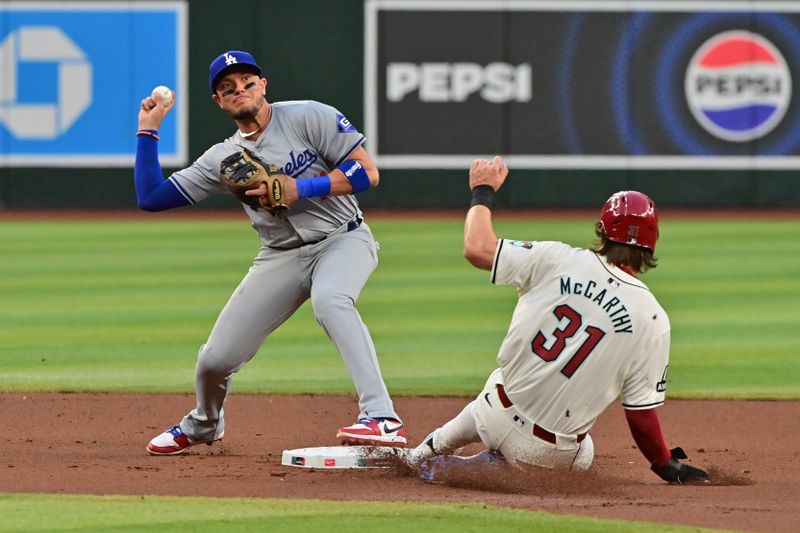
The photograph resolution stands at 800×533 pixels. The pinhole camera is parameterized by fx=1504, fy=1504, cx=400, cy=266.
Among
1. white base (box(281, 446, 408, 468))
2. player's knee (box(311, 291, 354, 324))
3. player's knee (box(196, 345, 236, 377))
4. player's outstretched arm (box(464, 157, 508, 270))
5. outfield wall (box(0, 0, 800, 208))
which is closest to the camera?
Result: player's outstretched arm (box(464, 157, 508, 270))

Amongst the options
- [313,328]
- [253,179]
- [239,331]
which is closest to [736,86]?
[313,328]

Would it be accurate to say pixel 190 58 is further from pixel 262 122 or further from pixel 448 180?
pixel 262 122

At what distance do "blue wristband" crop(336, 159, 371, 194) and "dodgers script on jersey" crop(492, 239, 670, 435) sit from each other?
40.1 inches

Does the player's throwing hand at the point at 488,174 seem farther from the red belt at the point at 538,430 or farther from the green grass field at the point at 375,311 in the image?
the green grass field at the point at 375,311

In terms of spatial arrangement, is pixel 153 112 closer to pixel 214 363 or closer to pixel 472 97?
pixel 214 363

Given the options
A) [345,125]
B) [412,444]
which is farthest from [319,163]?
[412,444]

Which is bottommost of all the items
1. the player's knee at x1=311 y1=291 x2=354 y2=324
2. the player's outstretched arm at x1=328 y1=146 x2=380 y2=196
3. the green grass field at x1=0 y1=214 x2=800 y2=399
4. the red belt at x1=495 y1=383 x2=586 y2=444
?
the green grass field at x1=0 y1=214 x2=800 y2=399

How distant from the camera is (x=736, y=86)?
2117cm

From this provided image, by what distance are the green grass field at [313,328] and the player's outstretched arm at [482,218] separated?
92cm

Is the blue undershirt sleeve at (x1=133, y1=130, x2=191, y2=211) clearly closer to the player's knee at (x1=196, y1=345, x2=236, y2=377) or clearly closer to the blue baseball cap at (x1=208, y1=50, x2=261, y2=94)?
the blue baseball cap at (x1=208, y1=50, x2=261, y2=94)

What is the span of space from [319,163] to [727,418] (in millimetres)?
2780

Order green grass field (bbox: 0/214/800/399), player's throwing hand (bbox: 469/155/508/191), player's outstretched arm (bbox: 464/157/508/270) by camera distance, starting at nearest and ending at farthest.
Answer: player's outstretched arm (bbox: 464/157/508/270) → player's throwing hand (bbox: 469/155/508/191) → green grass field (bbox: 0/214/800/399)

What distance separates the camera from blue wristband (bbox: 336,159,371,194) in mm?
6309

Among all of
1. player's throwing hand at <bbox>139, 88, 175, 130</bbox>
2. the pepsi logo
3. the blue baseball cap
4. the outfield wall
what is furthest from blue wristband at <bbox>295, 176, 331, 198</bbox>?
the pepsi logo
